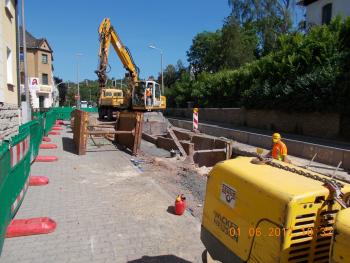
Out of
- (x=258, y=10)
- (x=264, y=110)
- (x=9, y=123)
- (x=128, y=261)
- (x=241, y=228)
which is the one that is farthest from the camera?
(x=258, y=10)

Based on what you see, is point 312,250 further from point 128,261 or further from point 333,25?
point 333,25

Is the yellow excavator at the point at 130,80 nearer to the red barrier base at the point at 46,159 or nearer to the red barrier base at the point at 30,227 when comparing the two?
the red barrier base at the point at 46,159

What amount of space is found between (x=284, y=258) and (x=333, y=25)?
21611 mm

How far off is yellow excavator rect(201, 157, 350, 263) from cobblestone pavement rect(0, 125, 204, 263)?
5.84 feet

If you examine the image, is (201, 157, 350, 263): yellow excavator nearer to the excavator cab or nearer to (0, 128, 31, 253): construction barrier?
(0, 128, 31, 253): construction barrier

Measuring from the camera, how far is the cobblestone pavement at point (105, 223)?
464cm

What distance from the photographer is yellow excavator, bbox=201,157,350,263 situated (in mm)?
2521

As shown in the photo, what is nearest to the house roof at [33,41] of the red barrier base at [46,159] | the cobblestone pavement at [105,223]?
the red barrier base at [46,159]

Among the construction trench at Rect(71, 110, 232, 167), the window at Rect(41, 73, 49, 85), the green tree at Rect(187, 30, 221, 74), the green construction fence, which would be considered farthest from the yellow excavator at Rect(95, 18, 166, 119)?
the window at Rect(41, 73, 49, 85)

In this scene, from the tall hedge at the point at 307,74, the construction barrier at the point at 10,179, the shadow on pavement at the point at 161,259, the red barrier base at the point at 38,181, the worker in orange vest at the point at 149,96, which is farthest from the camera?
the worker in orange vest at the point at 149,96

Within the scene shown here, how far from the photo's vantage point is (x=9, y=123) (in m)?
11.1

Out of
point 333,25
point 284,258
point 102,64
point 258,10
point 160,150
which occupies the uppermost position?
point 258,10

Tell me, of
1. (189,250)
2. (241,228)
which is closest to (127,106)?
(189,250)

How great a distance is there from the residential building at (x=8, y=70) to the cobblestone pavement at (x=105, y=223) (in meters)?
2.15
